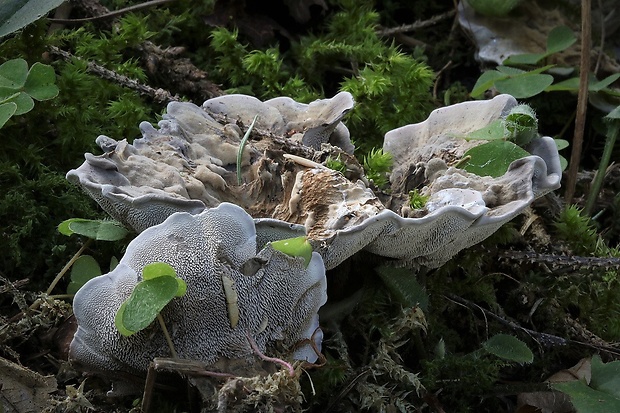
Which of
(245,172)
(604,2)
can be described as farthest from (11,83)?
(604,2)

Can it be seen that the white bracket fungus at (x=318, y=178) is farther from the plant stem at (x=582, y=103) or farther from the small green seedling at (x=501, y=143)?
the plant stem at (x=582, y=103)

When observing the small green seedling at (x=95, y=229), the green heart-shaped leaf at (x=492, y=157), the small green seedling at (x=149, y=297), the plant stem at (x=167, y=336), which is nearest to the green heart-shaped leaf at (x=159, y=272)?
the small green seedling at (x=149, y=297)

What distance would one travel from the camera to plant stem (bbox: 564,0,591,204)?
2.89 m

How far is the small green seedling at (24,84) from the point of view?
2.42 metres

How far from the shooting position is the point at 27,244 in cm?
250

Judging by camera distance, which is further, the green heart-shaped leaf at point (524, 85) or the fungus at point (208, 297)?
the green heart-shaped leaf at point (524, 85)

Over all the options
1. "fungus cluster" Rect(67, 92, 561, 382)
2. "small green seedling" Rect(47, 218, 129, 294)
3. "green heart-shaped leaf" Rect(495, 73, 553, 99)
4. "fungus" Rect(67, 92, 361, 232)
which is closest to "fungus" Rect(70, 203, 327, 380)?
Answer: "fungus cluster" Rect(67, 92, 561, 382)

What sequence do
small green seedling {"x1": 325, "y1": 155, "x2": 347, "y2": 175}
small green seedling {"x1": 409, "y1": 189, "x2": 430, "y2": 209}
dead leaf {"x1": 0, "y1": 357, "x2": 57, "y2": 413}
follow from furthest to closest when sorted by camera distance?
small green seedling {"x1": 325, "y1": 155, "x2": 347, "y2": 175} < small green seedling {"x1": 409, "y1": 189, "x2": 430, "y2": 209} < dead leaf {"x1": 0, "y1": 357, "x2": 57, "y2": 413}

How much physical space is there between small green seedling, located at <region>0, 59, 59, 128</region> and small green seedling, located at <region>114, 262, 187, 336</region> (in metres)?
1.03

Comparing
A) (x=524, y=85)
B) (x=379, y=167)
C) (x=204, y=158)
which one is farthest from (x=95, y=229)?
(x=524, y=85)

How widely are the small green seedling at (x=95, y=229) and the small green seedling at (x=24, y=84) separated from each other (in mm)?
468

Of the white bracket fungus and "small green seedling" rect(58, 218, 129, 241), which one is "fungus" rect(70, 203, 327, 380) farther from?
"small green seedling" rect(58, 218, 129, 241)

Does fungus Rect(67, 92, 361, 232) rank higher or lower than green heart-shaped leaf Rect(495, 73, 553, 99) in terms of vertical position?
higher

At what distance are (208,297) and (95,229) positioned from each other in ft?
2.14
